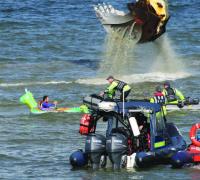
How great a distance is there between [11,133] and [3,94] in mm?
7401

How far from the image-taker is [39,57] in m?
38.8

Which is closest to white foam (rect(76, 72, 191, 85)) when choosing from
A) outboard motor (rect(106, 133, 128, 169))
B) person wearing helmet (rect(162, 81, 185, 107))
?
person wearing helmet (rect(162, 81, 185, 107))

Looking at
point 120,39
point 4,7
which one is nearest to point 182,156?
point 120,39

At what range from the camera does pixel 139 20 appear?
1228 inches

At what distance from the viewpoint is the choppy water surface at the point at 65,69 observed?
1822 cm

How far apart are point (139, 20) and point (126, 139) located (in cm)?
1500

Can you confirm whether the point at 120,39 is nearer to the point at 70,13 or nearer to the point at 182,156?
the point at 182,156

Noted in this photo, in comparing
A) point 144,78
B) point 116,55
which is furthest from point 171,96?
point 116,55

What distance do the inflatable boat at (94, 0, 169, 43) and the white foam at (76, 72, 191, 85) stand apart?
1307 mm

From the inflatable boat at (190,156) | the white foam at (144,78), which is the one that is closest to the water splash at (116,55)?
the white foam at (144,78)

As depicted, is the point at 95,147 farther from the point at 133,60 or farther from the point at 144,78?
the point at 133,60

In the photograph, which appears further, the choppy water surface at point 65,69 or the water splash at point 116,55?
the water splash at point 116,55

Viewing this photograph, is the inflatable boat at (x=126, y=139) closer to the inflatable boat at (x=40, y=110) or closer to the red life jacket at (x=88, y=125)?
the red life jacket at (x=88, y=125)

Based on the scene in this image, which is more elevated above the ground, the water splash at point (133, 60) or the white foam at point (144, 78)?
the water splash at point (133, 60)
